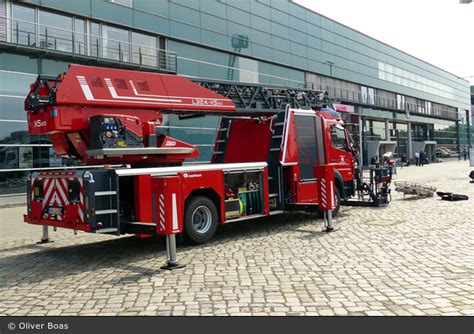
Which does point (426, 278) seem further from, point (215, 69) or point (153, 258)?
point (215, 69)

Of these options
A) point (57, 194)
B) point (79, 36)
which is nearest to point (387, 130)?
point (79, 36)

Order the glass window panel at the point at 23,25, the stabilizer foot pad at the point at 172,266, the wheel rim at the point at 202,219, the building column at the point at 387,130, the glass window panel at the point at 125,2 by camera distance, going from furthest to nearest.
→ 1. the building column at the point at 387,130
2. the glass window panel at the point at 125,2
3. the glass window panel at the point at 23,25
4. the wheel rim at the point at 202,219
5. the stabilizer foot pad at the point at 172,266

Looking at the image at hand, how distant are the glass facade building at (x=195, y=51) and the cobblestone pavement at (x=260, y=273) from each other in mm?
4222

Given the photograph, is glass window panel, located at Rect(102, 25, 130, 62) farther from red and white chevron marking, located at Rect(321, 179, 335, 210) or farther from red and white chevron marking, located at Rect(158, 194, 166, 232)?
red and white chevron marking, located at Rect(158, 194, 166, 232)

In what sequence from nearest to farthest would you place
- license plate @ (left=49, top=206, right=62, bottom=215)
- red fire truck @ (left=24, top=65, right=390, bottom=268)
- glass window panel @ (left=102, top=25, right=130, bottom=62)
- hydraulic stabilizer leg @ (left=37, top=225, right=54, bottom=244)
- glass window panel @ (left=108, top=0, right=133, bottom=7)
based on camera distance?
red fire truck @ (left=24, top=65, right=390, bottom=268) < license plate @ (left=49, top=206, right=62, bottom=215) < hydraulic stabilizer leg @ (left=37, top=225, right=54, bottom=244) < glass window panel @ (left=102, top=25, right=130, bottom=62) < glass window panel @ (left=108, top=0, right=133, bottom=7)

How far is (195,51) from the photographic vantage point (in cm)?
2595

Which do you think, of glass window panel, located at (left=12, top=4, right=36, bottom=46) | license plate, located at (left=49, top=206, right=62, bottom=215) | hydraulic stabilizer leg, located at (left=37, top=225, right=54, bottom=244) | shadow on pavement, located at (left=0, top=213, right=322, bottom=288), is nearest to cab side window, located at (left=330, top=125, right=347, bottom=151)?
shadow on pavement, located at (left=0, top=213, right=322, bottom=288)

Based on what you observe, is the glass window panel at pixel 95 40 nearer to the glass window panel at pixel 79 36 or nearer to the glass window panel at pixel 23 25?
the glass window panel at pixel 79 36

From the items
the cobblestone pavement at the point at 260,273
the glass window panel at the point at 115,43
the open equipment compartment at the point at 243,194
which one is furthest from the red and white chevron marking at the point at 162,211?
the glass window panel at the point at 115,43

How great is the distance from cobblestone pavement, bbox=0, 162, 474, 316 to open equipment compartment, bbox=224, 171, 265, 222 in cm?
53

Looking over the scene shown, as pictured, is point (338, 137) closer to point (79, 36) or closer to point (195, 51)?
point (79, 36)

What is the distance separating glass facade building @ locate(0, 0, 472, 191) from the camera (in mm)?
18578

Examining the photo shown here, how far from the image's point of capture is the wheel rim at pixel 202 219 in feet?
27.9
